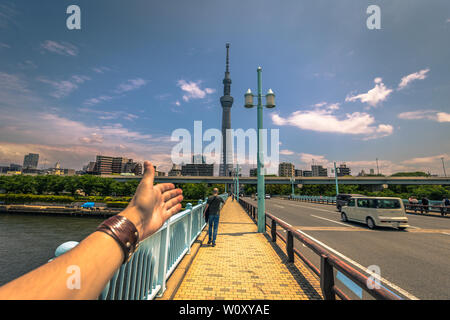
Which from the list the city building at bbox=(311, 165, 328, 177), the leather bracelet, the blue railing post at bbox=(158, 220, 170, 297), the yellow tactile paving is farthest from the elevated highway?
the city building at bbox=(311, 165, 328, 177)

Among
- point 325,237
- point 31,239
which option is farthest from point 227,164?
point 325,237

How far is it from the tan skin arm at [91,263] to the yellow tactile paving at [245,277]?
3222mm

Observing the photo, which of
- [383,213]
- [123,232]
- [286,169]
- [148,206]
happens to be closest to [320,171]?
[286,169]

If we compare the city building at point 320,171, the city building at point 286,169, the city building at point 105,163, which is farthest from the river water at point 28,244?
the city building at point 320,171

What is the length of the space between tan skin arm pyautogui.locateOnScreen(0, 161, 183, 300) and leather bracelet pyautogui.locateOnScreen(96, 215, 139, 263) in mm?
28

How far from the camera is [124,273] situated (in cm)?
244

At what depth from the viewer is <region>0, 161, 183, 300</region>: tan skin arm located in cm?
76

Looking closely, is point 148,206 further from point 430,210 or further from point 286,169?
point 286,169

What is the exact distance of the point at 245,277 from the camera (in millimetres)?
4645

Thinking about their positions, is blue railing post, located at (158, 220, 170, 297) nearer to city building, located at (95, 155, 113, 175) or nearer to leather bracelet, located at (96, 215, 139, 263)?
leather bracelet, located at (96, 215, 139, 263)
